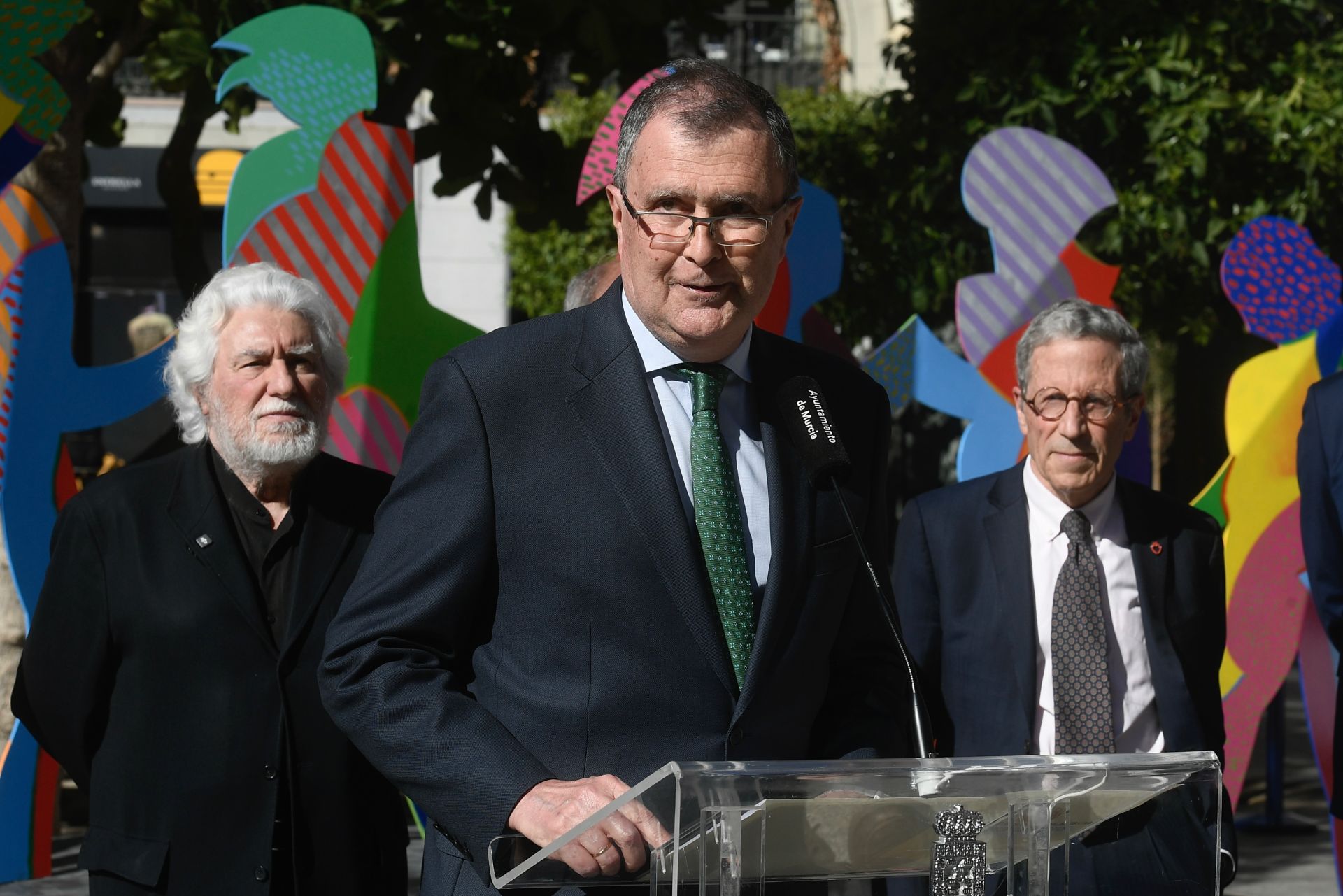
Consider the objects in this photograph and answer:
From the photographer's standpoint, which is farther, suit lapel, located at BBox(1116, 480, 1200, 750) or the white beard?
suit lapel, located at BBox(1116, 480, 1200, 750)

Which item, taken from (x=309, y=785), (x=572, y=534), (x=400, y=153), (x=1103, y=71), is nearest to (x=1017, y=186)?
(x=400, y=153)

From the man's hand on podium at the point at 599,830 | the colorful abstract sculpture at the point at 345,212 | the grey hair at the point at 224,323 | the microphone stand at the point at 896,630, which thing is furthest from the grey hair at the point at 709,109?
the colorful abstract sculpture at the point at 345,212

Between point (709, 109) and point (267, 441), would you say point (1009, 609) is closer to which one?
point (267, 441)

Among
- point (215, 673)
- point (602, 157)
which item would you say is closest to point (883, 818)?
point (215, 673)

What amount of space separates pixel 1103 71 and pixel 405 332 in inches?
186

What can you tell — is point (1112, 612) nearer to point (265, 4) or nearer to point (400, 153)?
point (400, 153)

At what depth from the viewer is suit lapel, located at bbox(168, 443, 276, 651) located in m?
3.62

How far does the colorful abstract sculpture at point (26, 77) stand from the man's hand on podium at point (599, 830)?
390 centimetres

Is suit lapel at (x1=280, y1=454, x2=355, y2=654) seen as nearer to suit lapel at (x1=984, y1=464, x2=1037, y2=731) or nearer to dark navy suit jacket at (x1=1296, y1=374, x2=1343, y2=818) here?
suit lapel at (x1=984, y1=464, x2=1037, y2=731)

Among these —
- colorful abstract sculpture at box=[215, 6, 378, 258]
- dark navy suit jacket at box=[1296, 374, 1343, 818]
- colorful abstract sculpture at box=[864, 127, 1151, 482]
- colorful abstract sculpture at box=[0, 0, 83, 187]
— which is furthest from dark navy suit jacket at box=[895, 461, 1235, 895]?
colorful abstract sculpture at box=[0, 0, 83, 187]

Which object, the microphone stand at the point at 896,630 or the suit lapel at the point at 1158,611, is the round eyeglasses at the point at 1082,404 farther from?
the microphone stand at the point at 896,630

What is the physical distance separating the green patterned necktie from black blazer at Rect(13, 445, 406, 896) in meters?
1.44

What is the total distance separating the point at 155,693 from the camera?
3.57 m

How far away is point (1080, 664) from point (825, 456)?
1712 mm
